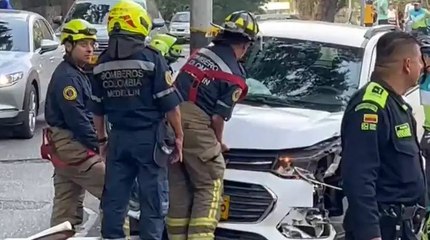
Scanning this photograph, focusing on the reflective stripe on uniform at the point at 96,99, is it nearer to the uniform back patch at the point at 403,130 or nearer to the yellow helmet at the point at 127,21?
the yellow helmet at the point at 127,21

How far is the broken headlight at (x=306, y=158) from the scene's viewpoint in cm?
663

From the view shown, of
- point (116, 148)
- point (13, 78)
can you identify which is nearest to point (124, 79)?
point (116, 148)

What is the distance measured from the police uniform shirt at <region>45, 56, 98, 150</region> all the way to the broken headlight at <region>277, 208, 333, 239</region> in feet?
4.78

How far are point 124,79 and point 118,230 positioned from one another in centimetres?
99

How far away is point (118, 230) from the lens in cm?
643

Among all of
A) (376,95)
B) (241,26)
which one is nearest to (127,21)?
(241,26)

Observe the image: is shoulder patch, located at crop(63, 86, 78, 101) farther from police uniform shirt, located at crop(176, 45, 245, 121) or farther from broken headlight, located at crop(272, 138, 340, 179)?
broken headlight, located at crop(272, 138, 340, 179)

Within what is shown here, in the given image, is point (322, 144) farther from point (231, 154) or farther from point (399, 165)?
point (399, 165)

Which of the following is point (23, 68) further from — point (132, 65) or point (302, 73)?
point (132, 65)

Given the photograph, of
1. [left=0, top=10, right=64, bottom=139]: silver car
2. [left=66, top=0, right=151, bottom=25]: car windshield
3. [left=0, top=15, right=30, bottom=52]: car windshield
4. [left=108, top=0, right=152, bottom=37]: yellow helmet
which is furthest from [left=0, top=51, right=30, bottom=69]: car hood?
[left=66, top=0, right=151, bottom=25]: car windshield

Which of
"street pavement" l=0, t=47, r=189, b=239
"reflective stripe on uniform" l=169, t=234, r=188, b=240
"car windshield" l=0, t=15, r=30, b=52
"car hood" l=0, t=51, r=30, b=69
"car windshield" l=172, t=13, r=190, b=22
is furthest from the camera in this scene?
"car windshield" l=172, t=13, r=190, b=22

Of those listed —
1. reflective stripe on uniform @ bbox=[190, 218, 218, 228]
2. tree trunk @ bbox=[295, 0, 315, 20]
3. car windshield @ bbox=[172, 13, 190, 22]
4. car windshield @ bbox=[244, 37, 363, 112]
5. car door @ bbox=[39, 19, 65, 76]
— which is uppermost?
car windshield @ bbox=[244, 37, 363, 112]

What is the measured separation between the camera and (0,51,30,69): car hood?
1299cm

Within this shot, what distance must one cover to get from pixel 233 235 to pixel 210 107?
0.91m
